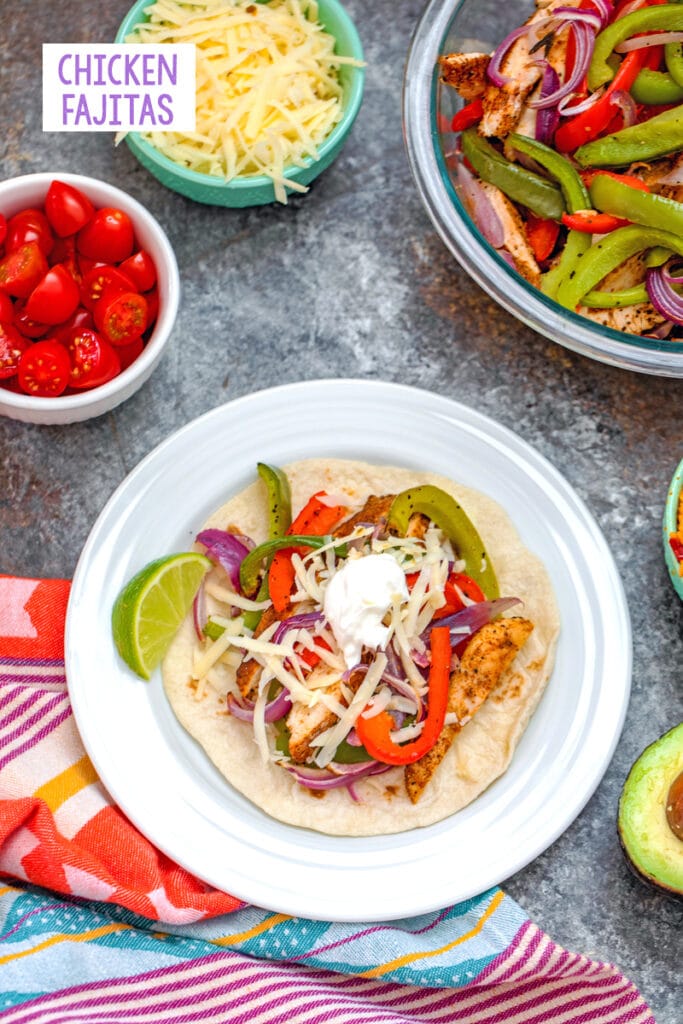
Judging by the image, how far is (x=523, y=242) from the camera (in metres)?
2.85

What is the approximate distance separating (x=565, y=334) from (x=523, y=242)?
0.28 m

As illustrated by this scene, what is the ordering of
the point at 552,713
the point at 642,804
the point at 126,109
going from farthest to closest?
the point at 126,109
the point at 552,713
the point at 642,804

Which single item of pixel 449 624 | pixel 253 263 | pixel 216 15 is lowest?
pixel 449 624

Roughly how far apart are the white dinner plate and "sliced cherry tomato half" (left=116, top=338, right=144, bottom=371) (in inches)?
10.2

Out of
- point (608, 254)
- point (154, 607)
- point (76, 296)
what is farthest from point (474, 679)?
point (76, 296)

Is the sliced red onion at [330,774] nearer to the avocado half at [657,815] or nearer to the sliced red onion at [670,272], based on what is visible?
the avocado half at [657,815]

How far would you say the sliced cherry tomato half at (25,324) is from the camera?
2904 mm

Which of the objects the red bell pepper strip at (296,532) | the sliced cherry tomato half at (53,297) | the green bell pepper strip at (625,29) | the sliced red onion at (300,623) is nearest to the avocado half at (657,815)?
the sliced red onion at (300,623)

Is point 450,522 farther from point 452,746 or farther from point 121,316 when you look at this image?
point 121,316

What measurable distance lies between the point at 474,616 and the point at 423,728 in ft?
1.05

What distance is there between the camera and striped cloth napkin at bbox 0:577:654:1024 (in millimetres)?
2750

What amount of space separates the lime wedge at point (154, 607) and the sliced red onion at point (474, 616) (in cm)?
65

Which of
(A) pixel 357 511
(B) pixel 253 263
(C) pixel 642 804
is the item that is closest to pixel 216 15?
(B) pixel 253 263

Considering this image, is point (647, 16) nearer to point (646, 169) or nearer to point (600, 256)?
point (646, 169)
